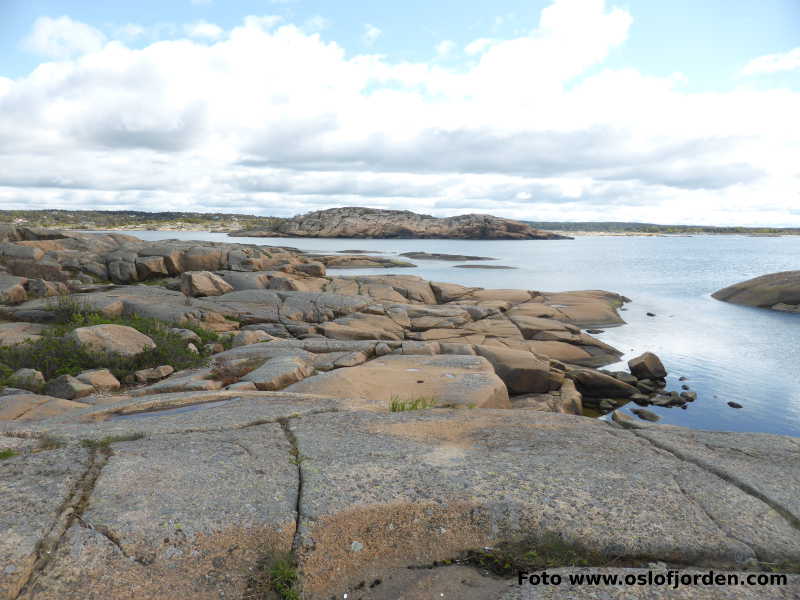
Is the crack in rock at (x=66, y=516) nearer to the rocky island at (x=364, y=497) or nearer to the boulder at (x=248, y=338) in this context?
the rocky island at (x=364, y=497)

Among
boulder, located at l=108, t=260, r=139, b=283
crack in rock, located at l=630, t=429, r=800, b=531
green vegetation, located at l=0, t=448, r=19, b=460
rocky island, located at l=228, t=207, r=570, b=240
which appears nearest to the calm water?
crack in rock, located at l=630, t=429, r=800, b=531

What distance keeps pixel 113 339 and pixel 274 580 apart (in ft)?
38.9

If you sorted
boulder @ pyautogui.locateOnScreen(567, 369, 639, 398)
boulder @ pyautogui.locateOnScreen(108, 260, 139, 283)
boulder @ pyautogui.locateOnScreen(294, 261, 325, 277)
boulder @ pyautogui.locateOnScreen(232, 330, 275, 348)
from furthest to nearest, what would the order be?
boulder @ pyautogui.locateOnScreen(294, 261, 325, 277), boulder @ pyautogui.locateOnScreen(108, 260, 139, 283), boulder @ pyautogui.locateOnScreen(567, 369, 639, 398), boulder @ pyautogui.locateOnScreen(232, 330, 275, 348)

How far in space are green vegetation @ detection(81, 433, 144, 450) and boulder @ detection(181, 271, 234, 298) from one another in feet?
64.7

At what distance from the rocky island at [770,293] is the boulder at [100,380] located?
140 ft

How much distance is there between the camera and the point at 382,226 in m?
143

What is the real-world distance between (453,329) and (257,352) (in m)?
11.3

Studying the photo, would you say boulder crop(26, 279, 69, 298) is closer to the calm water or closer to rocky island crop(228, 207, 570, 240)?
the calm water

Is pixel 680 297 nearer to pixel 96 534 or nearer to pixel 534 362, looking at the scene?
pixel 534 362

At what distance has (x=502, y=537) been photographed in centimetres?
430

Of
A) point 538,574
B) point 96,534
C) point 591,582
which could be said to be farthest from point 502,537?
point 96,534

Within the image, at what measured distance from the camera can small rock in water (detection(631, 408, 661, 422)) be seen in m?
15.9

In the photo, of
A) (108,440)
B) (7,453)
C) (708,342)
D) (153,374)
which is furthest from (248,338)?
(708,342)

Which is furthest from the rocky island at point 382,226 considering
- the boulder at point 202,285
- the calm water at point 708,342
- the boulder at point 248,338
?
the boulder at point 248,338
